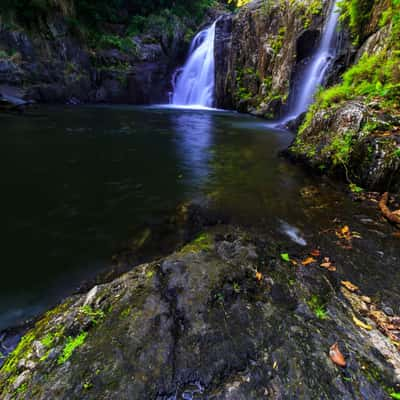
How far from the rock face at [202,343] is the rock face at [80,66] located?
18.0 m

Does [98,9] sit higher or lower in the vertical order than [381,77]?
higher

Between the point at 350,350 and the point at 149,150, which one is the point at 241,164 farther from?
the point at 350,350

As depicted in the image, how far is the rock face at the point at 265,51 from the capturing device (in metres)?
11.3

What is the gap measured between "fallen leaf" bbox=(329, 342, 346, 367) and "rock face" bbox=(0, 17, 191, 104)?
1898 centimetres

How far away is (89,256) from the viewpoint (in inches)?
95.3

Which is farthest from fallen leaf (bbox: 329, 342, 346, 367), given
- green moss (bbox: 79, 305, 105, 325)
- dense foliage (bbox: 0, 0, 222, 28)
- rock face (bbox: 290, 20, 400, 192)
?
dense foliage (bbox: 0, 0, 222, 28)

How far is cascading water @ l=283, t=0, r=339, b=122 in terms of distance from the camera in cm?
998

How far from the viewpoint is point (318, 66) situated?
1035 cm

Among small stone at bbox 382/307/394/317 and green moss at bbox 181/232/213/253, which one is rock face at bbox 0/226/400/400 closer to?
small stone at bbox 382/307/394/317

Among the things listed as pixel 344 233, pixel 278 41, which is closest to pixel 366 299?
pixel 344 233

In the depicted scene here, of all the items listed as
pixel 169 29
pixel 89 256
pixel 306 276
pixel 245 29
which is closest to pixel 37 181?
pixel 89 256

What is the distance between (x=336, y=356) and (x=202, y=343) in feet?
2.39

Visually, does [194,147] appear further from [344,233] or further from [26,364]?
[26,364]

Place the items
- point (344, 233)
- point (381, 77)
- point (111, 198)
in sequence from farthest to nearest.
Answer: point (381, 77) < point (111, 198) < point (344, 233)
